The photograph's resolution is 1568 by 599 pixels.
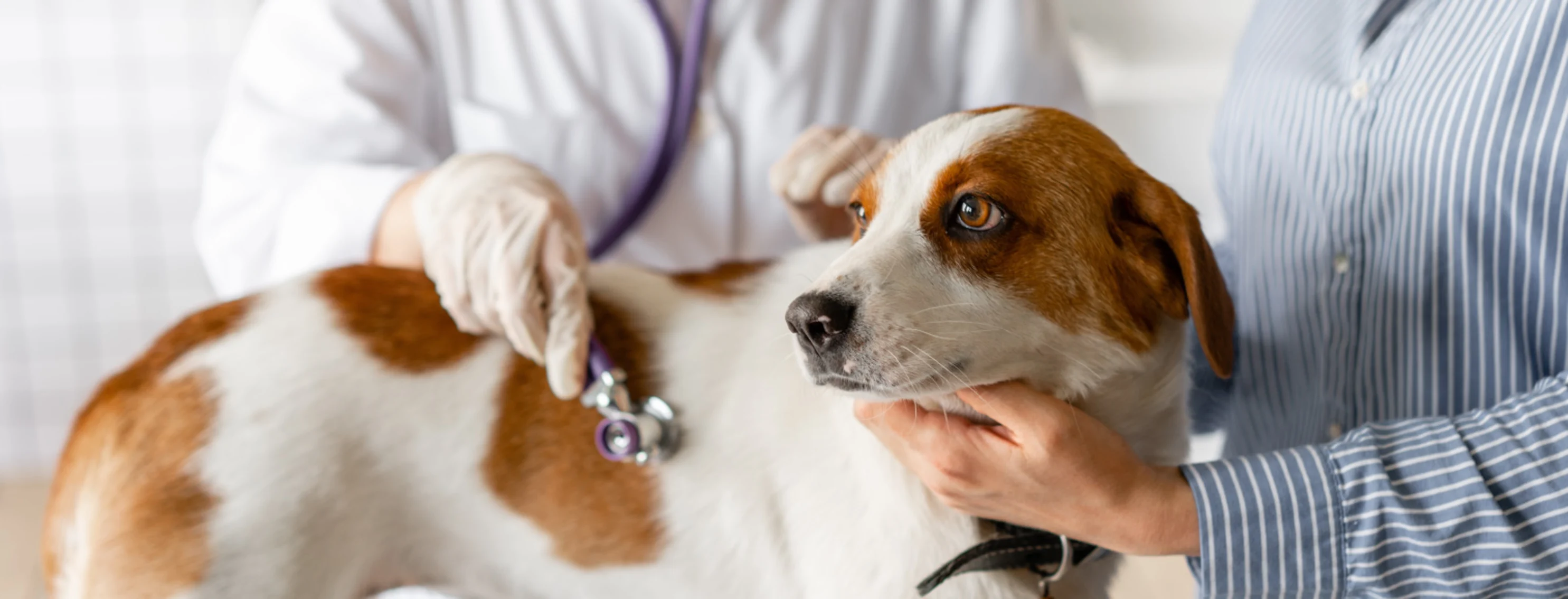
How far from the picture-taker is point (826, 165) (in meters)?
1.13

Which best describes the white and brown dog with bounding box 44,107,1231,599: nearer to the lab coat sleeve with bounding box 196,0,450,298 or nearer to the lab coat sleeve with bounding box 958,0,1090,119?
Answer: the lab coat sleeve with bounding box 196,0,450,298

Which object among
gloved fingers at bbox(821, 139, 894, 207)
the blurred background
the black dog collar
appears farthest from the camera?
the blurred background

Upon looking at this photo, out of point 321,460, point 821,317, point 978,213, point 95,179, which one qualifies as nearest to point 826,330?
point 821,317

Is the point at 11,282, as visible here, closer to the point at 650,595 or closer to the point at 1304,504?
the point at 650,595

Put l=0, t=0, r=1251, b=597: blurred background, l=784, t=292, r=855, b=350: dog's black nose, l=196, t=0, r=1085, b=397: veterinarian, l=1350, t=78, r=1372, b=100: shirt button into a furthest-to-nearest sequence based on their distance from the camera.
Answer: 1. l=0, t=0, r=1251, b=597: blurred background
2. l=196, t=0, r=1085, b=397: veterinarian
3. l=1350, t=78, r=1372, b=100: shirt button
4. l=784, t=292, r=855, b=350: dog's black nose

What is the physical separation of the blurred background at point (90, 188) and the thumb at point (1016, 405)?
1641 mm

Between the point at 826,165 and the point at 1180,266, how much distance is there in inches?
16.2

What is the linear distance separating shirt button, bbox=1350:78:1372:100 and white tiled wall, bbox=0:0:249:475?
2.51 metres

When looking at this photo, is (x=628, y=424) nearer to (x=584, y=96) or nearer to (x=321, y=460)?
(x=321, y=460)

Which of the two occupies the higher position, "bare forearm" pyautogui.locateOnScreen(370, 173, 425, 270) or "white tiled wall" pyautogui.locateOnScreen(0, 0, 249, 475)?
"bare forearm" pyautogui.locateOnScreen(370, 173, 425, 270)

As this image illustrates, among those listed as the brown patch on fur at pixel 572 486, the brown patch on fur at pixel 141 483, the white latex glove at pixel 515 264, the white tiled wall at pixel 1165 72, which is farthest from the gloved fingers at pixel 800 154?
the white tiled wall at pixel 1165 72

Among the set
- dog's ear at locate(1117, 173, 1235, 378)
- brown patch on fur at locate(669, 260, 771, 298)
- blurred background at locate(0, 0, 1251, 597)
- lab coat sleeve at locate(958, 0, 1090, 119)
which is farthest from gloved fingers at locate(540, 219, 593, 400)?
blurred background at locate(0, 0, 1251, 597)

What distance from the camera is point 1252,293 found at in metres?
1.18

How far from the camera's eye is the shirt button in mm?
994
